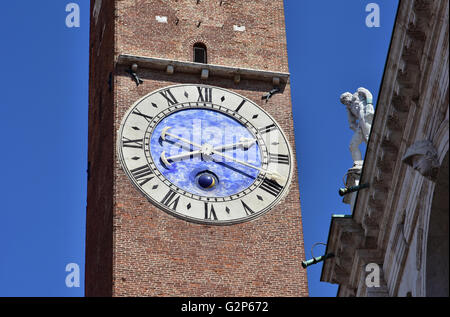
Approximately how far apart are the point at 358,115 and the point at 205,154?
32.5 ft

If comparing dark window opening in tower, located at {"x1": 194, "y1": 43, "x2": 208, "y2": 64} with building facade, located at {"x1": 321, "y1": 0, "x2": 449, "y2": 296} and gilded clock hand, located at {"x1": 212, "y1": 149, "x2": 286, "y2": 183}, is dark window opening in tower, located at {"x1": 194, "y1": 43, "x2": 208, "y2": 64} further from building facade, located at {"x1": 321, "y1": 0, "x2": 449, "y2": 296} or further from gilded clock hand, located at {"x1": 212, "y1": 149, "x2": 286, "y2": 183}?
building facade, located at {"x1": 321, "y1": 0, "x2": 449, "y2": 296}

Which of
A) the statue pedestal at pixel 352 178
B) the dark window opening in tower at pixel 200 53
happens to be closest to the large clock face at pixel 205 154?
the dark window opening in tower at pixel 200 53

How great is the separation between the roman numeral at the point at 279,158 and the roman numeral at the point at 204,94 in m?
2.42

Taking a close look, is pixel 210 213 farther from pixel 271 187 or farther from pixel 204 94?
pixel 204 94

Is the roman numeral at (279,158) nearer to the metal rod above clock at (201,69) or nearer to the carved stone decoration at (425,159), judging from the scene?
the metal rod above clock at (201,69)

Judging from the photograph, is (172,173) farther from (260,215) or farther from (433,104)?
(433,104)

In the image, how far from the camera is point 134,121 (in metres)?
38.3

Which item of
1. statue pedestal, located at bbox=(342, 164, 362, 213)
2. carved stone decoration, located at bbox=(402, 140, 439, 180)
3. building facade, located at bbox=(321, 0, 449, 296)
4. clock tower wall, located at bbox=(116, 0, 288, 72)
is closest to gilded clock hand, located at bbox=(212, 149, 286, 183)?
clock tower wall, located at bbox=(116, 0, 288, 72)

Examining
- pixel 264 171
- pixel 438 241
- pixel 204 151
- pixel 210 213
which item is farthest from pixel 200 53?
pixel 438 241

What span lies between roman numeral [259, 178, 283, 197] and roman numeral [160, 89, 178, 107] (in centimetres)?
335

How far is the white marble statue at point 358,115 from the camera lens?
2860 cm

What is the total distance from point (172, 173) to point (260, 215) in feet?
8.41
